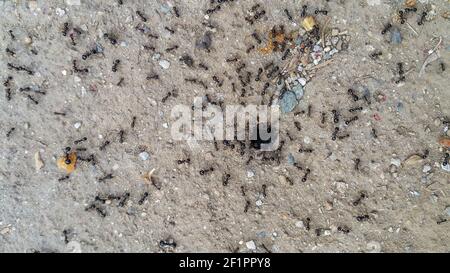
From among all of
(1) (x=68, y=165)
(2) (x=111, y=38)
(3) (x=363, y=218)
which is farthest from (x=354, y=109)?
(1) (x=68, y=165)

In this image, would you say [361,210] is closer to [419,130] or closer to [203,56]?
[419,130]

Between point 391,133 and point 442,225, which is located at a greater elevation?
point 391,133

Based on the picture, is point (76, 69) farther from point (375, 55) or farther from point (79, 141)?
point (375, 55)

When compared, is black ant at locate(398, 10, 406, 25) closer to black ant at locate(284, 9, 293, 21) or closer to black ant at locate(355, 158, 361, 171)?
black ant at locate(284, 9, 293, 21)

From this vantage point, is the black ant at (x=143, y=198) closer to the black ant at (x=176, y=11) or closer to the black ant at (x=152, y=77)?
the black ant at (x=152, y=77)

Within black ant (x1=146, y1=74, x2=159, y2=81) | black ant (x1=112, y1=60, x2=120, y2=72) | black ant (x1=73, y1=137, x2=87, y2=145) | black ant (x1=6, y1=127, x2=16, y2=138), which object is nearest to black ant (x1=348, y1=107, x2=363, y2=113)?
black ant (x1=146, y1=74, x2=159, y2=81)

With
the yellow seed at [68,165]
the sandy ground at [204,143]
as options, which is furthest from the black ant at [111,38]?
the yellow seed at [68,165]
